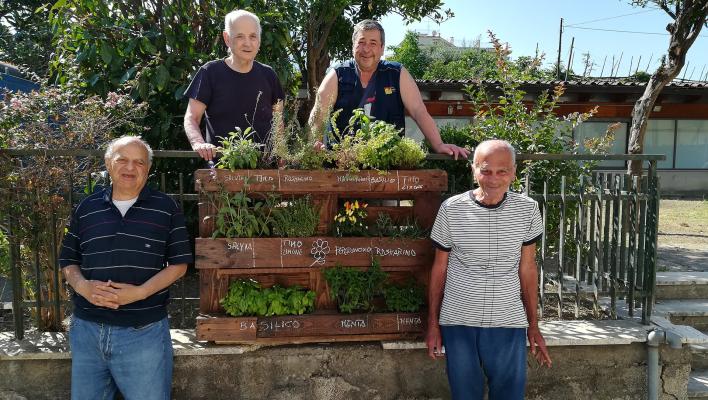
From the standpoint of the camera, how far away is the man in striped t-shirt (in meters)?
2.64

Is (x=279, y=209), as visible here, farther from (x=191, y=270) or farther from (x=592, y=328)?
(x=191, y=270)

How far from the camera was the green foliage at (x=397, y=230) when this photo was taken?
9.99ft

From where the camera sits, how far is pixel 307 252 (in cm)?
293

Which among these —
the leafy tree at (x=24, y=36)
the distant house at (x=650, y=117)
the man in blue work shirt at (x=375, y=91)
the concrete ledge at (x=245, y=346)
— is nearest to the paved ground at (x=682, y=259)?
the concrete ledge at (x=245, y=346)

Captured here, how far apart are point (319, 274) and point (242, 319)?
1.56ft

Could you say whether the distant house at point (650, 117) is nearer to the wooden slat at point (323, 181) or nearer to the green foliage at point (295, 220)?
the wooden slat at point (323, 181)

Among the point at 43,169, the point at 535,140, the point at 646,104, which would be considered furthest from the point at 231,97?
the point at 646,104

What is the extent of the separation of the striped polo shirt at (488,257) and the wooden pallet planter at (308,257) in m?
0.36

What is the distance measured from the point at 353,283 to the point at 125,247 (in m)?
1.16

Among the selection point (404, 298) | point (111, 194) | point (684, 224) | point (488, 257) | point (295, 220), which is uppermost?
point (111, 194)

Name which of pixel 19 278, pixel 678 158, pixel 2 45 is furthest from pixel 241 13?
pixel 678 158

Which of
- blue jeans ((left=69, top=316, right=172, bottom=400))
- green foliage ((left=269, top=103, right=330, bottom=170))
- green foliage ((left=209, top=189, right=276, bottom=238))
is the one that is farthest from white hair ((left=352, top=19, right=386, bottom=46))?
blue jeans ((left=69, top=316, right=172, bottom=400))

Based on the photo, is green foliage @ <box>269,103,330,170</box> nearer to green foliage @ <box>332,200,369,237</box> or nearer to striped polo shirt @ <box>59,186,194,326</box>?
green foliage @ <box>332,200,369,237</box>

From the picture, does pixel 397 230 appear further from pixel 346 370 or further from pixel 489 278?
pixel 346 370
